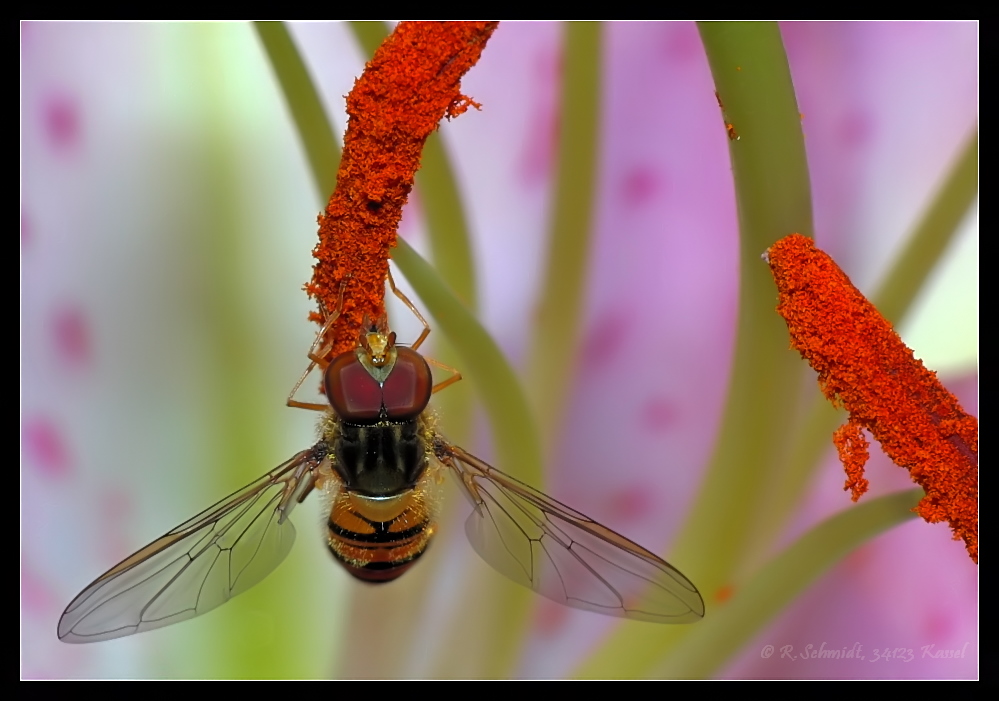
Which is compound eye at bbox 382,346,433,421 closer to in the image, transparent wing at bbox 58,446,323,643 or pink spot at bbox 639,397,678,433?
transparent wing at bbox 58,446,323,643

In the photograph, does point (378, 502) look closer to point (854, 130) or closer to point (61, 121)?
point (61, 121)

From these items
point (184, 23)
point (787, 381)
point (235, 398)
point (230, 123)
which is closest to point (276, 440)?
point (235, 398)

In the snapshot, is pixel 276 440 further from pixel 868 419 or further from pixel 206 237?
pixel 868 419

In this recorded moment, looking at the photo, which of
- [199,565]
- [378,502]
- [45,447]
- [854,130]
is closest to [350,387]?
[378,502]

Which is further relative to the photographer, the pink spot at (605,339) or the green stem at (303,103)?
the pink spot at (605,339)

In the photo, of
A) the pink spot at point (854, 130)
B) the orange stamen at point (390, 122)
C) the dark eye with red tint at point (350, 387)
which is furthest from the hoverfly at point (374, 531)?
the pink spot at point (854, 130)

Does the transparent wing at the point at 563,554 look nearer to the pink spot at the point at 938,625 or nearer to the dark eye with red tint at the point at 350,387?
the dark eye with red tint at the point at 350,387

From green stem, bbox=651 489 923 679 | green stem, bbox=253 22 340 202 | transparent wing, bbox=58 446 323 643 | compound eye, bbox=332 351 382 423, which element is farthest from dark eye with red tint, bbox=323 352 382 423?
green stem, bbox=651 489 923 679
